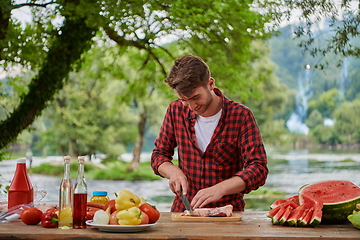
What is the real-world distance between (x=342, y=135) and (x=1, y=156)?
1371 centimetres

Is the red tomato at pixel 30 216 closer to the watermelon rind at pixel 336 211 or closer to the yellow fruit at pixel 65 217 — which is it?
the yellow fruit at pixel 65 217

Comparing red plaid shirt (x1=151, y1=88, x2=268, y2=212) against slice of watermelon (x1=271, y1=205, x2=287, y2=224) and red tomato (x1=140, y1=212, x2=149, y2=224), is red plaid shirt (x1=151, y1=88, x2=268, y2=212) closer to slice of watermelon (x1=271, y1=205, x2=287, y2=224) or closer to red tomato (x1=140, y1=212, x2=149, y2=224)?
slice of watermelon (x1=271, y1=205, x2=287, y2=224)

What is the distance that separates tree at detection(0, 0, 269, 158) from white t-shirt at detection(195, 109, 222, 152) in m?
4.69

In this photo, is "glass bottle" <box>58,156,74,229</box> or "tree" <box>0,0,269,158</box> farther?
"tree" <box>0,0,269,158</box>

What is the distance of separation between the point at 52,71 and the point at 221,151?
5.63 metres

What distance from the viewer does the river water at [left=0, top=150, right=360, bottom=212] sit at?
55.1ft

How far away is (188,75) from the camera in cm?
233

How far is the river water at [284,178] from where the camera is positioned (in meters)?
16.8

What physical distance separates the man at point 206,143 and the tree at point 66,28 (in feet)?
15.3

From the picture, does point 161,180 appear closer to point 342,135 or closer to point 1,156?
point 342,135

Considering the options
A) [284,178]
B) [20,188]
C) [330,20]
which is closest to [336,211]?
[20,188]

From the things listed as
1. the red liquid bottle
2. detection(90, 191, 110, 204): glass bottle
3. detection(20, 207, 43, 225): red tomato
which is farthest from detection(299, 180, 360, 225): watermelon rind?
the red liquid bottle

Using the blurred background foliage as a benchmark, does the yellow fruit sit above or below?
below

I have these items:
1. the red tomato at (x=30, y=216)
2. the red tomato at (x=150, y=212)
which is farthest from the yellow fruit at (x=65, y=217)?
the red tomato at (x=150, y=212)
